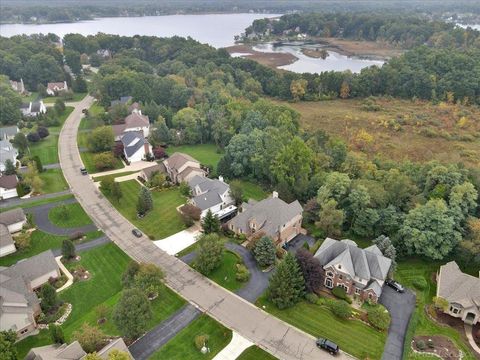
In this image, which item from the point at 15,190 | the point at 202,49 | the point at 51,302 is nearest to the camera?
the point at 51,302

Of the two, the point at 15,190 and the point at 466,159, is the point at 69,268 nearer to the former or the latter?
the point at 15,190

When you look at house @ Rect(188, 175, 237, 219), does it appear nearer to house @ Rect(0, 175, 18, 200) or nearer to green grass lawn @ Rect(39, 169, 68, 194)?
green grass lawn @ Rect(39, 169, 68, 194)

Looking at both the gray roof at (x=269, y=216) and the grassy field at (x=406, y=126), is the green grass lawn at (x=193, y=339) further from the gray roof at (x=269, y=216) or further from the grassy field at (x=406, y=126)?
the grassy field at (x=406, y=126)

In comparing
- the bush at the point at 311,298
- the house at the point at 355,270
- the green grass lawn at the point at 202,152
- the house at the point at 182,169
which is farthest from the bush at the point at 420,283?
the green grass lawn at the point at 202,152

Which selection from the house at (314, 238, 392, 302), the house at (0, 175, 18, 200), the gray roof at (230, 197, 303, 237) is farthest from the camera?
the house at (0, 175, 18, 200)

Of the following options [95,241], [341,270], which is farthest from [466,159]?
[95,241]

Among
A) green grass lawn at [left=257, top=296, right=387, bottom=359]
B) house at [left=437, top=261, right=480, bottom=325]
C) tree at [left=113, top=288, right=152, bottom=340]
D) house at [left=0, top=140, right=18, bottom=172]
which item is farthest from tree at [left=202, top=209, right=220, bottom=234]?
house at [left=0, top=140, right=18, bottom=172]
